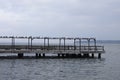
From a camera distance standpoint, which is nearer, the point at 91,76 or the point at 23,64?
the point at 91,76

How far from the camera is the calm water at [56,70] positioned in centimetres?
4462

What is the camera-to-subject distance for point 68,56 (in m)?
70.4

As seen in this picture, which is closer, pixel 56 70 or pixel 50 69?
pixel 56 70

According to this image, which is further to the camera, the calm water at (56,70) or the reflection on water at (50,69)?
the reflection on water at (50,69)

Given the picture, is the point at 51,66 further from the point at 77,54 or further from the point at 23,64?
the point at 77,54

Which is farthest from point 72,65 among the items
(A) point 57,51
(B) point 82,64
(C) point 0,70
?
(C) point 0,70

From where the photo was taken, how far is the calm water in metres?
44.6

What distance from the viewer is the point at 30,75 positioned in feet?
151

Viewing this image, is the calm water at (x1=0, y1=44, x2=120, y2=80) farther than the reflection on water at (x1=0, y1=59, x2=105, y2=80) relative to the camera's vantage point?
No

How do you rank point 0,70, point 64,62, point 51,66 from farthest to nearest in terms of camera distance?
point 64,62, point 51,66, point 0,70

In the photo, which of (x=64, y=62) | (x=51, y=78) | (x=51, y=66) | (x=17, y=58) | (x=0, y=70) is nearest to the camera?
(x=51, y=78)

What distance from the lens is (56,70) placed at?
5300 cm

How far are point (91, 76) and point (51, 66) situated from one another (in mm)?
13661

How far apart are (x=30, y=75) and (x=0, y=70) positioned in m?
7.45
